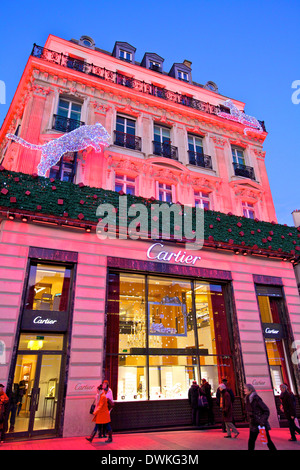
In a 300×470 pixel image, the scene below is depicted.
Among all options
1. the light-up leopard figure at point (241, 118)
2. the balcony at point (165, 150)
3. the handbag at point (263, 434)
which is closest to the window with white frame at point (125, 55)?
the light-up leopard figure at point (241, 118)

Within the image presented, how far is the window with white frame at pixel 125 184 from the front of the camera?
14.3m

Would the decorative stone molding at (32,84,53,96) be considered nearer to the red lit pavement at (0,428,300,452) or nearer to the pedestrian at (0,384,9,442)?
the pedestrian at (0,384,9,442)

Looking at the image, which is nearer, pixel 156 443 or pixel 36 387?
pixel 156 443

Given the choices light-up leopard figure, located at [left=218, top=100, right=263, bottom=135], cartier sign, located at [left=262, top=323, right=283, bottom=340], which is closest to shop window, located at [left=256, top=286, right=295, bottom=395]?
cartier sign, located at [left=262, top=323, right=283, bottom=340]

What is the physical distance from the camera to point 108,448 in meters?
7.50

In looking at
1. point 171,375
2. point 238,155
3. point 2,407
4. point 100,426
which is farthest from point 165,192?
point 2,407

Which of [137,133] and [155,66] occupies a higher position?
[155,66]

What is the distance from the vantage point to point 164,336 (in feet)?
38.3

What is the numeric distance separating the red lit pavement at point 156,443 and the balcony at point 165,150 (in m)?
12.0

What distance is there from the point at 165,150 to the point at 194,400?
1139 cm

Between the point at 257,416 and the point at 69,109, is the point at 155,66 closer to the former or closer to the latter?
the point at 69,109

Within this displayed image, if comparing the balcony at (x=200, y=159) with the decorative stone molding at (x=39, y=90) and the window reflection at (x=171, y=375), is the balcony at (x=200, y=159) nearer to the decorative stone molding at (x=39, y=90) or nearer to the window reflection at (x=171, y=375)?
the decorative stone molding at (x=39, y=90)
